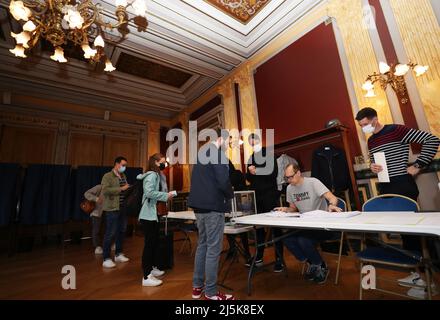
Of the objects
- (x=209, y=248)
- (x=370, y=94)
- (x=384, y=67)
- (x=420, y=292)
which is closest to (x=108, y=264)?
(x=209, y=248)

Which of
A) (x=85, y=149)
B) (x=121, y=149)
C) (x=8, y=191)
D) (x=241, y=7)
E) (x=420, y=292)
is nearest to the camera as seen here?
(x=420, y=292)

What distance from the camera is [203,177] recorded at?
79.5 inches

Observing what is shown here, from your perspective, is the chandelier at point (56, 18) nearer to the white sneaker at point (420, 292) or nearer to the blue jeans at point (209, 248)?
the blue jeans at point (209, 248)

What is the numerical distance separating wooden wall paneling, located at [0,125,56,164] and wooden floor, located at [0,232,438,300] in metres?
3.59

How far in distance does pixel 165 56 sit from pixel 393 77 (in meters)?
4.44

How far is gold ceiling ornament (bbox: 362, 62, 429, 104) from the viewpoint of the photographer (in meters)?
2.83

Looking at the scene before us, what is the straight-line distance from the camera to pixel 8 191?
502 cm

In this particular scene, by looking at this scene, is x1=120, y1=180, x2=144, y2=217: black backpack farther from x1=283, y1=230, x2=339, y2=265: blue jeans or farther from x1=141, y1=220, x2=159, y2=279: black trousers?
x1=283, y1=230, x2=339, y2=265: blue jeans

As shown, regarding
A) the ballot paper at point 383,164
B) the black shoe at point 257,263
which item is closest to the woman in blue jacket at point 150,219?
the black shoe at point 257,263

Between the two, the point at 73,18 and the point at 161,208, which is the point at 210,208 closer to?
the point at 161,208

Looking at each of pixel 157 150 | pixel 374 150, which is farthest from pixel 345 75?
pixel 157 150

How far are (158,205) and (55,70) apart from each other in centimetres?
552

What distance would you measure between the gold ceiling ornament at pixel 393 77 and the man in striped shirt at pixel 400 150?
104 cm

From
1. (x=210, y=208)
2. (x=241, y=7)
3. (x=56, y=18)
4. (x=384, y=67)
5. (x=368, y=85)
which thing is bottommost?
(x=210, y=208)
